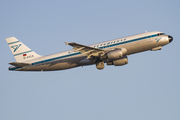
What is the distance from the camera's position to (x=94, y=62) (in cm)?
4453

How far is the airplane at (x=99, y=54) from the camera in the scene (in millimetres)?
42088

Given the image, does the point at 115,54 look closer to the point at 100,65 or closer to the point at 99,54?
the point at 99,54

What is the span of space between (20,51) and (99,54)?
644 inches

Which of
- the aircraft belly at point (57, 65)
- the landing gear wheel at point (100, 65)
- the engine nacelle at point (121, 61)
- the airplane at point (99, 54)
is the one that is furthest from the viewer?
the engine nacelle at point (121, 61)

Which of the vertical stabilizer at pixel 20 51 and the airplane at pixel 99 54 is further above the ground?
the vertical stabilizer at pixel 20 51

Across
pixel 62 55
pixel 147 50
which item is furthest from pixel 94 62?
pixel 147 50

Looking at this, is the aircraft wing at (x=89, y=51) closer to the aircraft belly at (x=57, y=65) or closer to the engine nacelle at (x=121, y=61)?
the aircraft belly at (x=57, y=65)

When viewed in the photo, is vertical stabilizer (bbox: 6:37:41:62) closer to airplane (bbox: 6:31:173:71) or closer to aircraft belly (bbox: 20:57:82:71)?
airplane (bbox: 6:31:173:71)

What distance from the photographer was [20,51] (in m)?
48.5

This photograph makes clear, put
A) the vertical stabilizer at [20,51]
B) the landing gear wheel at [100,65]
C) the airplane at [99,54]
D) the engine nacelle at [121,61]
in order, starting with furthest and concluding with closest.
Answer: the vertical stabilizer at [20,51], the engine nacelle at [121,61], the landing gear wheel at [100,65], the airplane at [99,54]

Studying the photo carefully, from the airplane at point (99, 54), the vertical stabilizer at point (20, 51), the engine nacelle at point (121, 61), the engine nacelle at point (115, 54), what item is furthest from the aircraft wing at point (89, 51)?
the vertical stabilizer at point (20, 51)

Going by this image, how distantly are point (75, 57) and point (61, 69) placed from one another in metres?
3.61

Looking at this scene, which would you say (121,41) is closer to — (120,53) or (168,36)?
(120,53)

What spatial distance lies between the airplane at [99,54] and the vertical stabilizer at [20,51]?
548mm
